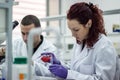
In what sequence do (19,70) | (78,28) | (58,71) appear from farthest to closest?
(78,28)
(58,71)
(19,70)

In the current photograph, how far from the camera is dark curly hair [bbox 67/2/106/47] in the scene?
1523 millimetres

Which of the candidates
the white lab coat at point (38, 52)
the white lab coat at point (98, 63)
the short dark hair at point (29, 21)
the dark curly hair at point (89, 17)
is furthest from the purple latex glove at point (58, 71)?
the short dark hair at point (29, 21)

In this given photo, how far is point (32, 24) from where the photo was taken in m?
2.11

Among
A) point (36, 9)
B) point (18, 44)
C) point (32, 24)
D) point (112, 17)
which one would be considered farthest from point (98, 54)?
point (36, 9)

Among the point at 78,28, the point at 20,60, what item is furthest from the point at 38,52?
the point at 20,60

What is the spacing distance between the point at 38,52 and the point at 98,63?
2.29 ft

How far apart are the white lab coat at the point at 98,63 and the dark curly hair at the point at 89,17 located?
43 millimetres

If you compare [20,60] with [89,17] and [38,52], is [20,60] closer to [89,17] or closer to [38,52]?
[89,17]

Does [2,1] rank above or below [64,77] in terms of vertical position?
above

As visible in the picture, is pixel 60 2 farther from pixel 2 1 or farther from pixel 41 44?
pixel 2 1

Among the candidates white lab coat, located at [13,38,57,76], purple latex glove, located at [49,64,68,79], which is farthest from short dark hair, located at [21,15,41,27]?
purple latex glove, located at [49,64,68,79]

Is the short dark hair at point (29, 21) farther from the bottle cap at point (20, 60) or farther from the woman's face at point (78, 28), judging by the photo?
the bottle cap at point (20, 60)

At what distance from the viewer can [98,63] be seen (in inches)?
57.4

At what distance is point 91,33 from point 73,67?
0.26 meters
